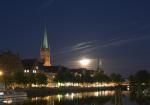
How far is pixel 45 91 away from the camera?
13075 cm

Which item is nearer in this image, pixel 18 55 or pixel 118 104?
pixel 118 104

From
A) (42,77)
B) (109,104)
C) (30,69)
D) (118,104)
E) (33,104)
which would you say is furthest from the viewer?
(30,69)

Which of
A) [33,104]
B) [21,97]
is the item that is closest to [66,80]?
[21,97]

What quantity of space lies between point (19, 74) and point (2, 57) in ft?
80.8

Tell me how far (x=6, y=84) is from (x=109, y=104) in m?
47.4

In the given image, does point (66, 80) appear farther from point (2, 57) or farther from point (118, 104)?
point (118, 104)

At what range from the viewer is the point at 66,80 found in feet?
577

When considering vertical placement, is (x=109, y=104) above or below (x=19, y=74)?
below

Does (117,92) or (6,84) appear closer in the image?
(117,92)

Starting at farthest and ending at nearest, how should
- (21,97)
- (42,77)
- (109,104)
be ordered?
1. (42,77)
2. (21,97)
3. (109,104)

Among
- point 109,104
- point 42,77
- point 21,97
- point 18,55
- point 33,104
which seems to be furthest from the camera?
point 18,55

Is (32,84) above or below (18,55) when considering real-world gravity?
below

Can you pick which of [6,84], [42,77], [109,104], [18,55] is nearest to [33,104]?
[109,104]

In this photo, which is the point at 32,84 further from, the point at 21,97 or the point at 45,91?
the point at 21,97
